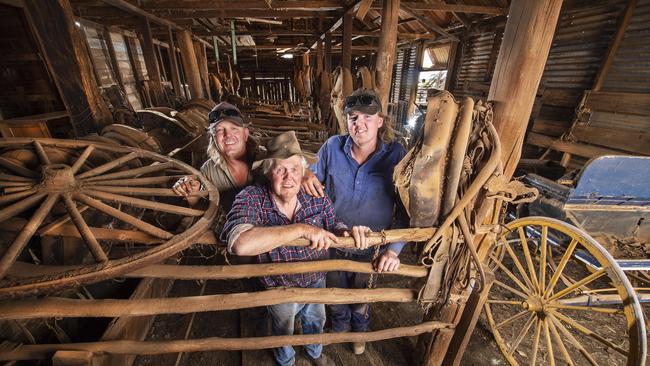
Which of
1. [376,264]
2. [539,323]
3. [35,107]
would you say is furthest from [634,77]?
[35,107]

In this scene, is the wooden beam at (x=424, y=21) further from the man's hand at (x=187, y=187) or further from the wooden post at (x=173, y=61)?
the wooden post at (x=173, y=61)

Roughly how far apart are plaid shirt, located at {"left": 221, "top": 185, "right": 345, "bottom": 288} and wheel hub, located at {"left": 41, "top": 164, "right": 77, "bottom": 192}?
114 centimetres

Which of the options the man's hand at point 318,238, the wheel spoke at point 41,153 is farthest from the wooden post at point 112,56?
the man's hand at point 318,238

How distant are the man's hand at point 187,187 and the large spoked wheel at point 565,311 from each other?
9.03ft

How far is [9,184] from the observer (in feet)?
5.76

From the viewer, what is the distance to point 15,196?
1655mm

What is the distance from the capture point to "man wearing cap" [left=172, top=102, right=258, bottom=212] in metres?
2.55

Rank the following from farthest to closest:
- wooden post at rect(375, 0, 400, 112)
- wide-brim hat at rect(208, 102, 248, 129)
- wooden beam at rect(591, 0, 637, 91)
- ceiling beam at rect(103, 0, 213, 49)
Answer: wooden beam at rect(591, 0, 637, 91) < ceiling beam at rect(103, 0, 213, 49) < wooden post at rect(375, 0, 400, 112) < wide-brim hat at rect(208, 102, 248, 129)

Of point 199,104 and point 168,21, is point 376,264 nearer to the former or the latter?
point 199,104

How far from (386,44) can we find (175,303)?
4335mm

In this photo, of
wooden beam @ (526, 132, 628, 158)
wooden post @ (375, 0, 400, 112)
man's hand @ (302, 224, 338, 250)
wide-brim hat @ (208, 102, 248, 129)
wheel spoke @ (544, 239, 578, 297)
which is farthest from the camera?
wooden beam @ (526, 132, 628, 158)

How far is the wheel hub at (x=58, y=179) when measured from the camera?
1784mm

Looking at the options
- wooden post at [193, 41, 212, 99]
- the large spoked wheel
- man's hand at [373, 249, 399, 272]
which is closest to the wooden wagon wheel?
man's hand at [373, 249, 399, 272]

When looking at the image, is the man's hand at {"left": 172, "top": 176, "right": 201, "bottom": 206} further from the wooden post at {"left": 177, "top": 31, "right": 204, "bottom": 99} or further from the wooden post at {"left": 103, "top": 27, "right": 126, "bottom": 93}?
the wooden post at {"left": 103, "top": 27, "right": 126, "bottom": 93}
